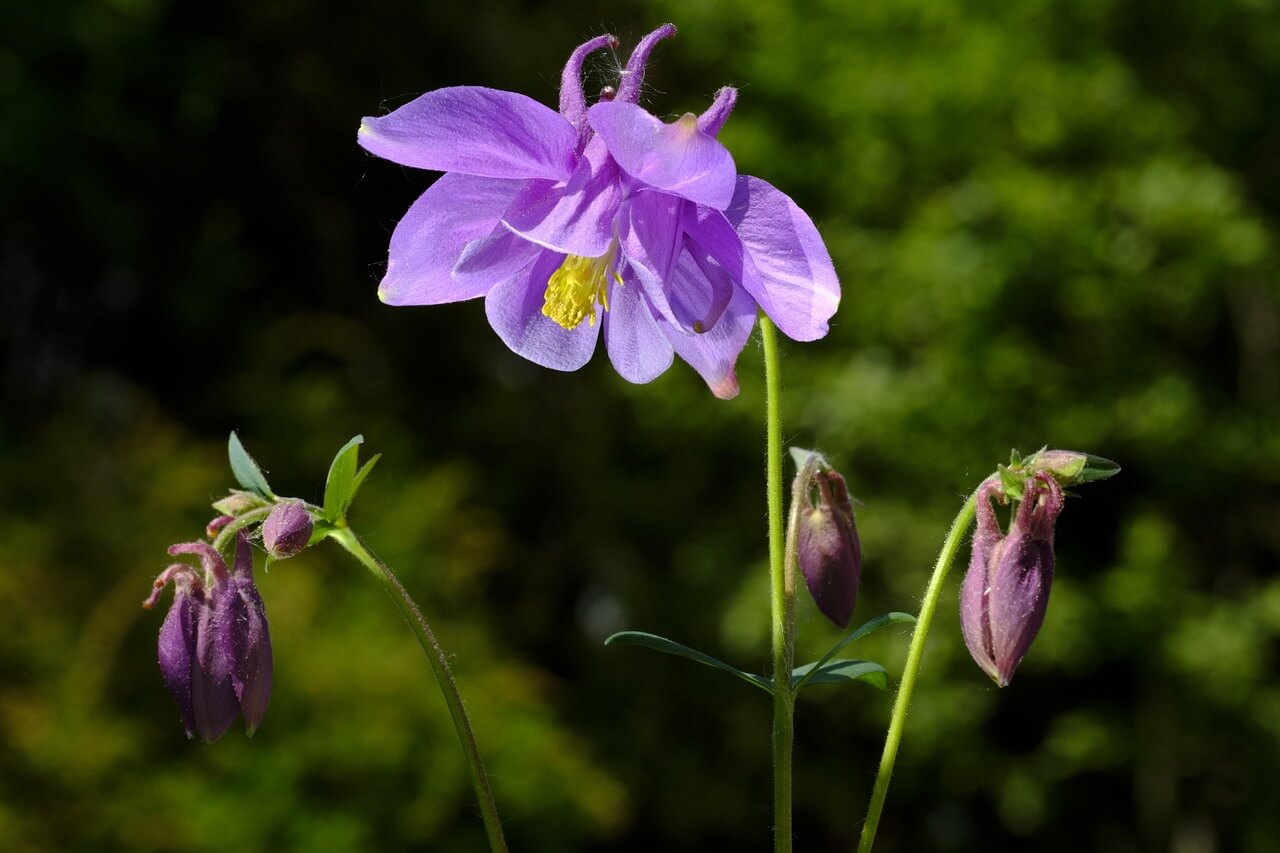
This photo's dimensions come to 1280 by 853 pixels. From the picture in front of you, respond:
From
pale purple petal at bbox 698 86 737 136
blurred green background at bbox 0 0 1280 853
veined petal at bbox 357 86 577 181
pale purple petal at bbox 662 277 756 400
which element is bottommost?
blurred green background at bbox 0 0 1280 853

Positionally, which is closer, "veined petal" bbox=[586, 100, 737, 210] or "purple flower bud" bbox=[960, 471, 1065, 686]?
"veined petal" bbox=[586, 100, 737, 210]

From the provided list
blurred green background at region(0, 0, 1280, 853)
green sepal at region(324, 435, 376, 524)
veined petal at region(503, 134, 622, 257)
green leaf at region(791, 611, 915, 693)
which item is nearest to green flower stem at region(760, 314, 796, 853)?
green leaf at region(791, 611, 915, 693)

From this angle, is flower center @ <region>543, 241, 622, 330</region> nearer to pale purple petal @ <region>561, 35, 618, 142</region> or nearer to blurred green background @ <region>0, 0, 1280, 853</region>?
pale purple petal @ <region>561, 35, 618, 142</region>

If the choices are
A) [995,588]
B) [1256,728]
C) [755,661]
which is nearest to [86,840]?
[755,661]

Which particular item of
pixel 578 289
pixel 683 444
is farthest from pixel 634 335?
pixel 683 444

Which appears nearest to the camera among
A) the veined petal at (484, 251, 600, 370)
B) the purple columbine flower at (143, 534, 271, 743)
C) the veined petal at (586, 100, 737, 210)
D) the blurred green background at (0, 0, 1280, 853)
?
the veined petal at (586, 100, 737, 210)

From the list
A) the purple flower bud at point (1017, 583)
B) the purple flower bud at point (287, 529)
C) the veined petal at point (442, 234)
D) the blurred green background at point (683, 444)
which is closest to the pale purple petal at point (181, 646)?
the purple flower bud at point (287, 529)

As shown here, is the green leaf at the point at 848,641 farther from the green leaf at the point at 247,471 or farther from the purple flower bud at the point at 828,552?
the green leaf at the point at 247,471
